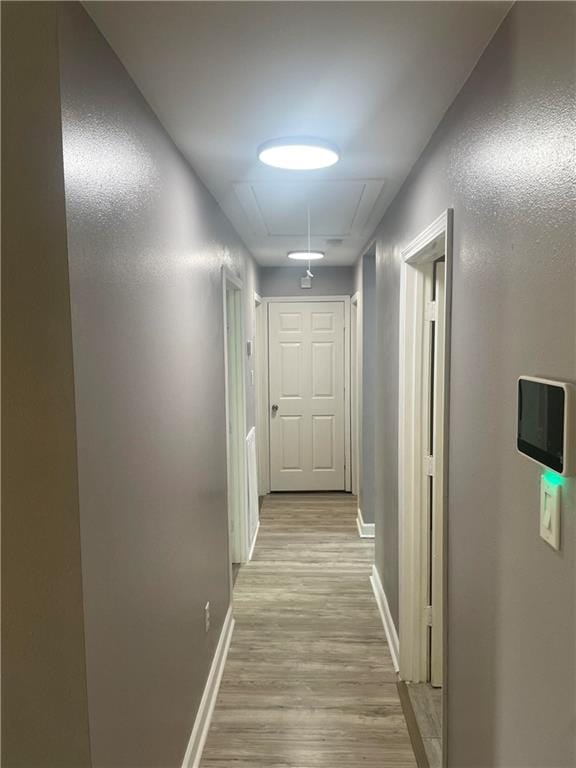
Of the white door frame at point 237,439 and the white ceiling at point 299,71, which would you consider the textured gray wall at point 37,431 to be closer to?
the white ceiling at point 299,71

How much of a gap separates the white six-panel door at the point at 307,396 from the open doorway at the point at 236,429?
182cm

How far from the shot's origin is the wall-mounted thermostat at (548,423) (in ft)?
2.88

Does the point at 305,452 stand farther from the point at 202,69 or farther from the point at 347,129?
the point at 202,69

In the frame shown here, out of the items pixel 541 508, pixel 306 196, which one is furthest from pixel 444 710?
pixel 306 196

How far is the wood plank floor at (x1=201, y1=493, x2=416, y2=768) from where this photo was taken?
2.18 metres

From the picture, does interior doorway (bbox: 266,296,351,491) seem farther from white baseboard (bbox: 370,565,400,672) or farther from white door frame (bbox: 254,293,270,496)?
white baseboard (bbox: 370,565,400,672)

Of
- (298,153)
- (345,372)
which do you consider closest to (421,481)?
(298,153)

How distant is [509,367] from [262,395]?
4563 mm

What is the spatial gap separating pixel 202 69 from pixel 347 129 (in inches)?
22.9

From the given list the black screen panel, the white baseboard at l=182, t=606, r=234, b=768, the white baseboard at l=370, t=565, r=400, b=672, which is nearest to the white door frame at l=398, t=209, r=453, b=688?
the white baseboard at l=370, t=565, r=400, b=672

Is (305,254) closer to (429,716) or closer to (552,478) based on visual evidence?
(429,716)

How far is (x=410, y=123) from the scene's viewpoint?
176 cm

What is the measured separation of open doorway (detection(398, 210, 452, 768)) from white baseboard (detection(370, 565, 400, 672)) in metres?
0.12

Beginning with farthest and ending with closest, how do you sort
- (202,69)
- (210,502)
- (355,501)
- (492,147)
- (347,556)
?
(355,501) → (347,556) → (210,502) → (202,69) → (492,147)
